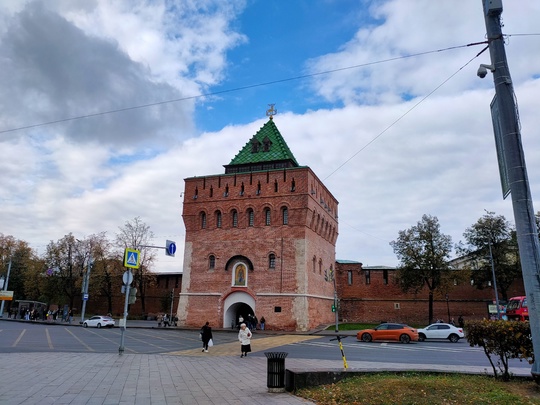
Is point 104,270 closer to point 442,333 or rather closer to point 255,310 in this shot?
point 255,310

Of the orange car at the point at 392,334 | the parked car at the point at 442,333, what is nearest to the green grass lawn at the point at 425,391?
the orange car at the point at 392,334

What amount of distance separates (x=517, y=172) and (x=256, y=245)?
33.0 m

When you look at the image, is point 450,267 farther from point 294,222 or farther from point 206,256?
point 206,256

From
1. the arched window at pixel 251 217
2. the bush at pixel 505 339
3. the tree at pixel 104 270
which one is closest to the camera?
the bush at pixel 505 339

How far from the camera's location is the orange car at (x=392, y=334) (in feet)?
92.8

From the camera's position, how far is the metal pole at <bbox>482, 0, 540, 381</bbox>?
320 inches

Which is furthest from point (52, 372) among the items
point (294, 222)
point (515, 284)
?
point (515, 284)

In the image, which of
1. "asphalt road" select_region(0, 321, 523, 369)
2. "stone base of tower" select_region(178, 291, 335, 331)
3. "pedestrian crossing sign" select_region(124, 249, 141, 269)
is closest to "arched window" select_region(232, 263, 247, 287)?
"stone base of tower" select_region(178, 291, 335, 331)

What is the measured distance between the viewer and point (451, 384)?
8.80 meters

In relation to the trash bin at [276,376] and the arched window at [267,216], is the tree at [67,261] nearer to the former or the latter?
the arched window at [267,216]

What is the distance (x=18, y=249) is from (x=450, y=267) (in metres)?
68.1

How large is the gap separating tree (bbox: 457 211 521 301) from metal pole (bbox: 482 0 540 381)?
131 feet

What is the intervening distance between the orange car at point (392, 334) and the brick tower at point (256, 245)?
941 centimetres

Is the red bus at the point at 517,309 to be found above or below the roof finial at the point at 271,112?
below
